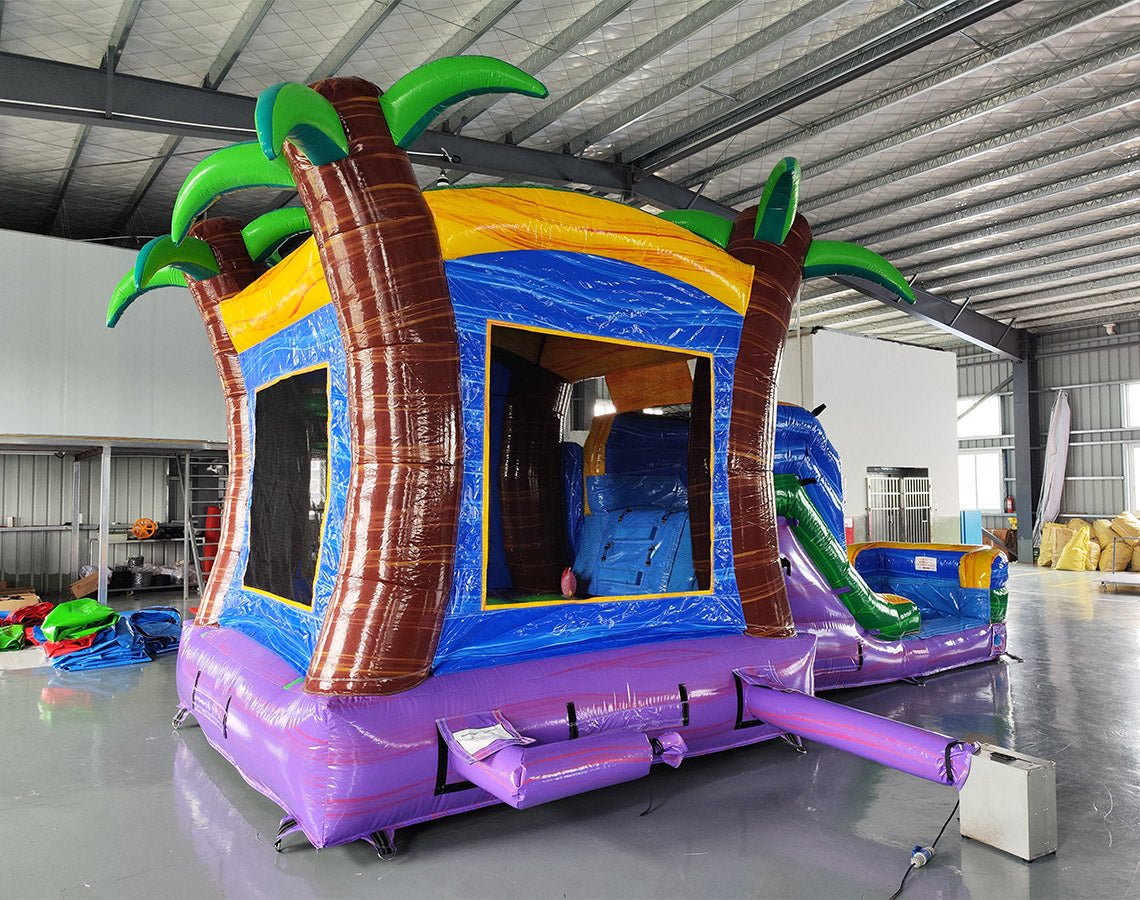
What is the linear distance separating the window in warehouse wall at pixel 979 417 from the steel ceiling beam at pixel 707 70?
38.4 ft

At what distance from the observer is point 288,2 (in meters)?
4.82

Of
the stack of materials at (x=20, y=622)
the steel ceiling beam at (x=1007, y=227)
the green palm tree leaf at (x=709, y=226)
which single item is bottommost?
the stack of materials at (x=20, y=622)

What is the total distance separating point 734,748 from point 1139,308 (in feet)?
40.6

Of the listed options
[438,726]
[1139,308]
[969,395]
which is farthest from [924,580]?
[969,395]

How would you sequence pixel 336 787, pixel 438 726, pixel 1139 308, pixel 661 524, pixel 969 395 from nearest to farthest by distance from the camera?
pixel 336 787 → pixel 438 726 → pixel 661 524 → pixel 1139 308 → pixel 969 395

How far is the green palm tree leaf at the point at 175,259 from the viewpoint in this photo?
372 cm

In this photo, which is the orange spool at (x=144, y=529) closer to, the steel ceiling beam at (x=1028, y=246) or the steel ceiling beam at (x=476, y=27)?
the steel ceiling beam at (x=476, y=27)

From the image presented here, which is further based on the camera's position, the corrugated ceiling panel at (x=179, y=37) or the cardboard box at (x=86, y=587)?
the cardboard box at (x=86, y=587)

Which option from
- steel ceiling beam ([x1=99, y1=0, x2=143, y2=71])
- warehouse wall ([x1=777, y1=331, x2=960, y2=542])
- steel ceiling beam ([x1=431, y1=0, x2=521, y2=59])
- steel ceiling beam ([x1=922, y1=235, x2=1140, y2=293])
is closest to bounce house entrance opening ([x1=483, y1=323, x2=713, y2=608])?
steel ceiling beam ([x1=431, y1=0, x2=521, y2=59])

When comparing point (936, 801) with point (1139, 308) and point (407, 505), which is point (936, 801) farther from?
point (1139, 308)

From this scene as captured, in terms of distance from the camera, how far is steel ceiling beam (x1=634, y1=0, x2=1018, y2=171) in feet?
16.1

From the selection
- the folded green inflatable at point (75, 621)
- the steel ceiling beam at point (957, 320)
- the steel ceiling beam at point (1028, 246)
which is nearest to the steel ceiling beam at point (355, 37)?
the folded green inflatable at point (75, 621)

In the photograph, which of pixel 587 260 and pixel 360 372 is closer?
pixel 360 372

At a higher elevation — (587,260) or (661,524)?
(587,260)
